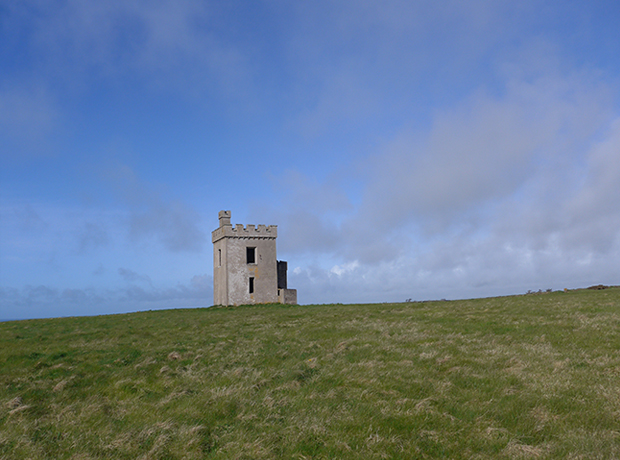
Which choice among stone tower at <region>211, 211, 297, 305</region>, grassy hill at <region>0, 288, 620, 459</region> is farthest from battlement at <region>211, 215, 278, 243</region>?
grassy hill at <region>0, 288, 620, 459</region>

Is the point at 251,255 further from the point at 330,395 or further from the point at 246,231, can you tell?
the point at 330,395

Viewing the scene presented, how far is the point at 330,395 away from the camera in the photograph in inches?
353

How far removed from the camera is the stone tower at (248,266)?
45188 mm

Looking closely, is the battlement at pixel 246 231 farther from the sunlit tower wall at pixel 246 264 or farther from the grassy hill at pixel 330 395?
the grassy hill at pixel 330 395

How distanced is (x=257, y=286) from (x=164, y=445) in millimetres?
39383

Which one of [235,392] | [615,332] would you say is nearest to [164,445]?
[235,392]

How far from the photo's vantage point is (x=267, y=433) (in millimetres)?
7102

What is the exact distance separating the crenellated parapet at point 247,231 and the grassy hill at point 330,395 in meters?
28.9

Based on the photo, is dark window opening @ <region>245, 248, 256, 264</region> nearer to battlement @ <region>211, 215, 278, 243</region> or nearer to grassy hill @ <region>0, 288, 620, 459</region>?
battlement @ <region>211, 215, 278, 243</region>

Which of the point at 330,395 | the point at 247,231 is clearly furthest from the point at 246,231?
the point at 330,395

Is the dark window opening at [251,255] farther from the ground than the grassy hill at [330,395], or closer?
farther from the ground

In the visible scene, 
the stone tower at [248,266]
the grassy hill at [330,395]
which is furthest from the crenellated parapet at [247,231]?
the grassy hill at [330,395]

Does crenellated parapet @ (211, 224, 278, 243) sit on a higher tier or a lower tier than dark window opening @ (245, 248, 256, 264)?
higher

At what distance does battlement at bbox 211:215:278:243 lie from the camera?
149 feet
